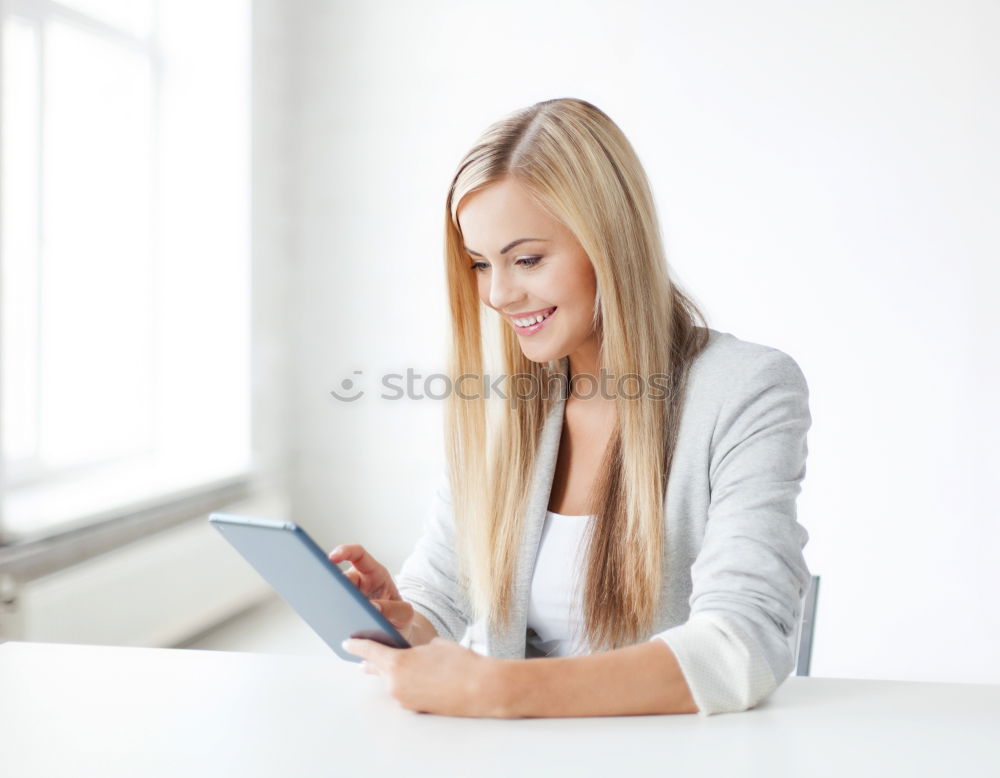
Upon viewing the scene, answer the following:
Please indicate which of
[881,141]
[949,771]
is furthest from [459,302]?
[881,141]

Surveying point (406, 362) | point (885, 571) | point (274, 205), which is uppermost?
point (274, 205)

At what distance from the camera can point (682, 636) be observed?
0.98m

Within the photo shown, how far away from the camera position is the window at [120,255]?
2686 millimetres

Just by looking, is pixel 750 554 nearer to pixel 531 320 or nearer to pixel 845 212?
pixel 531 320

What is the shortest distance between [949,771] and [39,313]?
2.58 m

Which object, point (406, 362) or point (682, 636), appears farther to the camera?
point (406, 362)

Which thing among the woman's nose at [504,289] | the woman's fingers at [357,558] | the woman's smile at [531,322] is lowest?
the woman's fingers at [357,558]

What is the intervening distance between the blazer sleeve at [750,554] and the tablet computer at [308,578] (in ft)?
0.95

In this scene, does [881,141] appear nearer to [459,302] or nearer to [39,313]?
→ [459,302]

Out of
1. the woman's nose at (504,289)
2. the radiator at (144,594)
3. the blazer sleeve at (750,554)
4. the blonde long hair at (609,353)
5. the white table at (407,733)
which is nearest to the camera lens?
the white table at (407,733)

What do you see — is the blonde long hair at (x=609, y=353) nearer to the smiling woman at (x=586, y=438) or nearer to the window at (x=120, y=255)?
the smiling woman at (x=586, y=438)

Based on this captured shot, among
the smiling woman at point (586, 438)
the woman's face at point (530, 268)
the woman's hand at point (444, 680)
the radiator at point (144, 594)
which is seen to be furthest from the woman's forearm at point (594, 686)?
the radiator at point (144, 594)

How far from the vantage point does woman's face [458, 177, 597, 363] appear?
139 centimetres

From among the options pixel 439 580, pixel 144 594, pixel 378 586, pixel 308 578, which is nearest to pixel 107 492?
pixel 144 594
